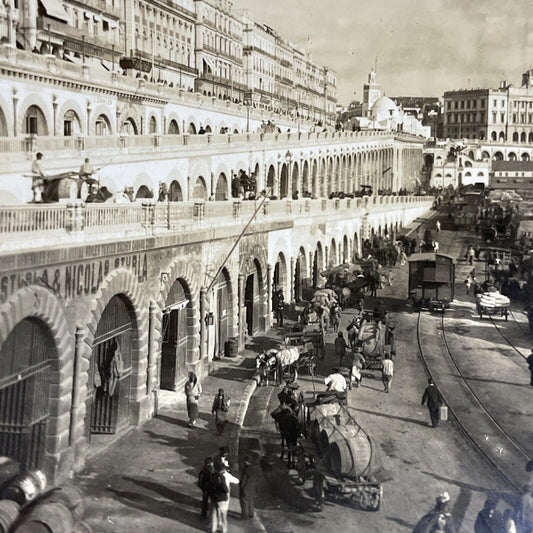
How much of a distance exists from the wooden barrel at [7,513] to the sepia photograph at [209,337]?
0.08 metres

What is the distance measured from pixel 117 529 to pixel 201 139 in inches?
1448

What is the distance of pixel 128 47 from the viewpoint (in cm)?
7331

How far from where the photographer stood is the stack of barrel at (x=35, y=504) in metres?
17.0

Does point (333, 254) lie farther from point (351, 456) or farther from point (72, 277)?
point (72, 277)

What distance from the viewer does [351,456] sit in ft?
75.3

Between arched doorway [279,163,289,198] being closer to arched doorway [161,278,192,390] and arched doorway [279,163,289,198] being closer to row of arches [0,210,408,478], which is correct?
row of arches [0,210,408,478]

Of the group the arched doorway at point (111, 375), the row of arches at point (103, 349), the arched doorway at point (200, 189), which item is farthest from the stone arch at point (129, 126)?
the arched doorway at point (111, 375)

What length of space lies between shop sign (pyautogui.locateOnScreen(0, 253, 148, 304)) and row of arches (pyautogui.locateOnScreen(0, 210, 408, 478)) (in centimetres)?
22

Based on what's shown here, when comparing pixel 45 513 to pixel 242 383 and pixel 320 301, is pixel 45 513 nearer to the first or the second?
pixel 242 383

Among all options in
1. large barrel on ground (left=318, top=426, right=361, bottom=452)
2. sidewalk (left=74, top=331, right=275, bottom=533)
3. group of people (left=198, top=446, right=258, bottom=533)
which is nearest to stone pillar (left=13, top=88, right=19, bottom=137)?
sidewalk (left=74, top=331, right=275, bottom=533)

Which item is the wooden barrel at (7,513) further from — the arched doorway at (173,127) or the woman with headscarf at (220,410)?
the arched doorway at (173,127)

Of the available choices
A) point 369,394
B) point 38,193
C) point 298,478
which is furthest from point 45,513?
point 369,394

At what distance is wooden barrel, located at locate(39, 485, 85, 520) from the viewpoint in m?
18.4

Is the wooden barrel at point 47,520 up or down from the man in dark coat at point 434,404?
up
